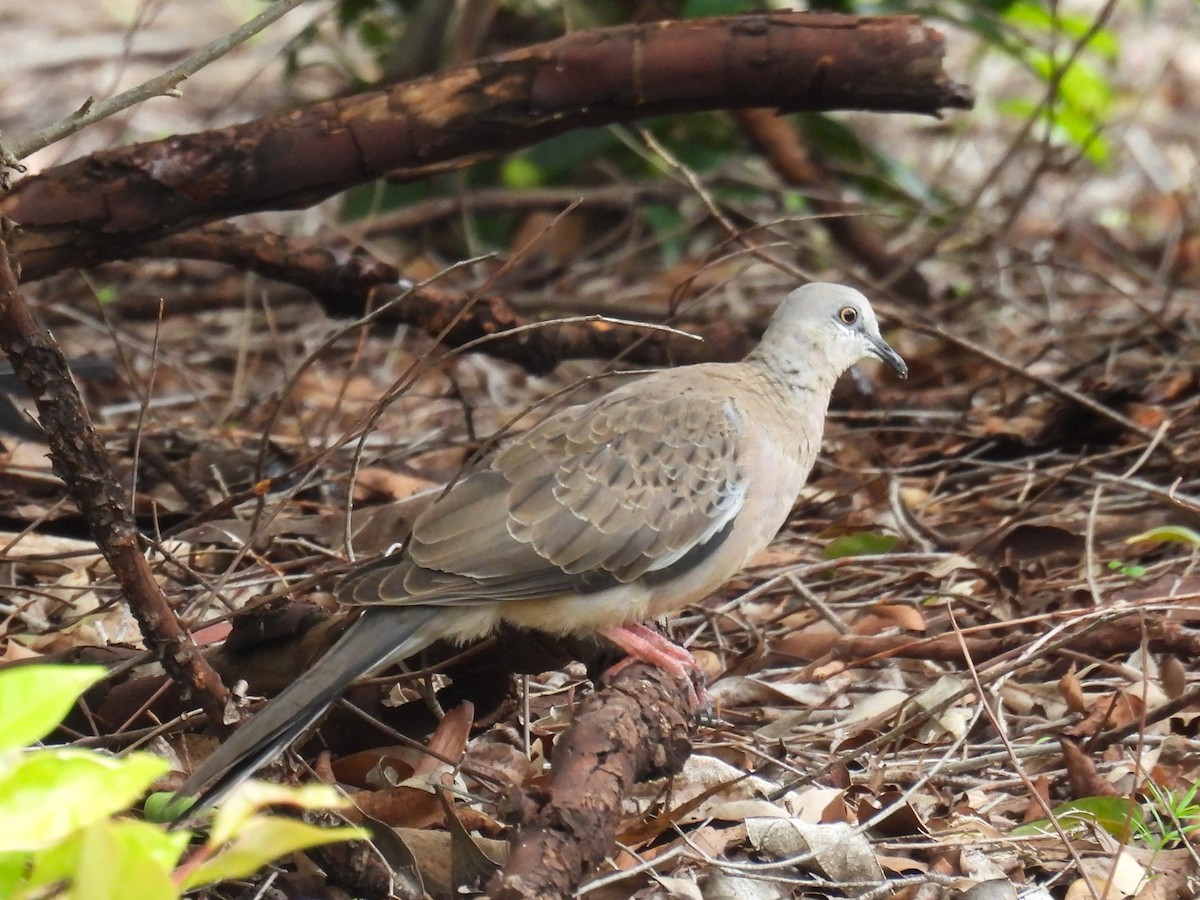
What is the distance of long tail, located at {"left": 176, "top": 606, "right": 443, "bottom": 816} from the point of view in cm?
227

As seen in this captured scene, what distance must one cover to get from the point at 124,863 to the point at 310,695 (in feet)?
3.82

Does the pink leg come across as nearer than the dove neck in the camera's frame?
Yes

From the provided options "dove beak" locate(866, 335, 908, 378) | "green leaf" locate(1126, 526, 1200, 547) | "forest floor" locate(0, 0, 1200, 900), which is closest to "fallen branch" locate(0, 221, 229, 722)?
"forest floor" locate(0, 0, 1200, 900)

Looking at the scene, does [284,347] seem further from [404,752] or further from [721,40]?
[404,752]

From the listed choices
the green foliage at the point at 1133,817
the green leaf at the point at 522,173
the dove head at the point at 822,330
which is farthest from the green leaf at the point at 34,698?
the green leaf at the point at 522,173

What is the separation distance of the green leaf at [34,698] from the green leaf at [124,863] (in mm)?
113

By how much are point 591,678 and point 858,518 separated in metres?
1.55

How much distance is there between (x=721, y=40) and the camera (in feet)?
12.6

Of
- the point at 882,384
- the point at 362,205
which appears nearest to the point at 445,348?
the point at 882,384

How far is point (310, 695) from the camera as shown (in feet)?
8.14

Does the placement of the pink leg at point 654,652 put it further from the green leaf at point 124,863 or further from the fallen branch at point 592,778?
the green leaf at point 124,863

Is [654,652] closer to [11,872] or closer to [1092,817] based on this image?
[1092,817]

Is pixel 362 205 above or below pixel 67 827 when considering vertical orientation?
below

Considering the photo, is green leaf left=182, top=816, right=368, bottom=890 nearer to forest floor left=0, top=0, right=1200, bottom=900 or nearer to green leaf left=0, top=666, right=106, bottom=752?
green leaf left=0, top=666, right=106, bottom=752
